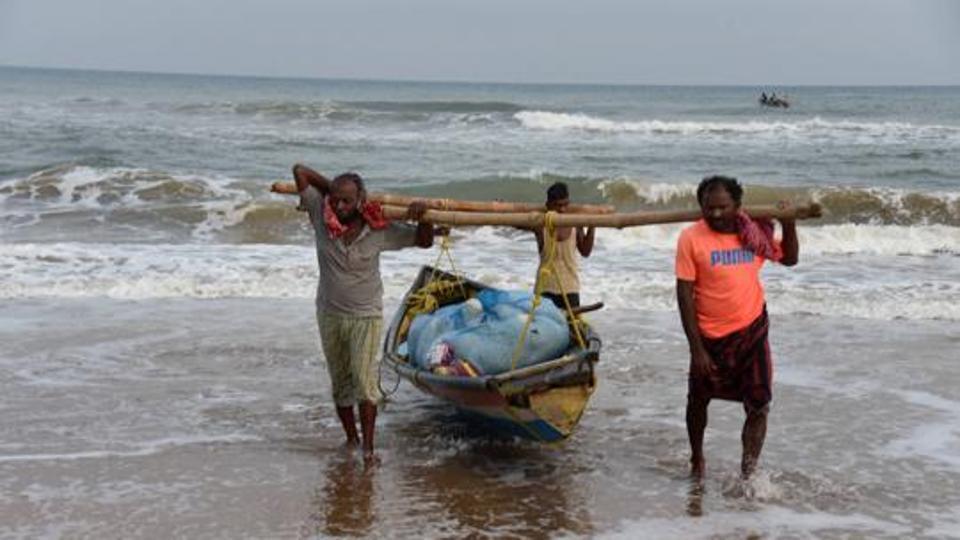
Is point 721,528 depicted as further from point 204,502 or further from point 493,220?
point 204,502

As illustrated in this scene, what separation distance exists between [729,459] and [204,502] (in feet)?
9.14

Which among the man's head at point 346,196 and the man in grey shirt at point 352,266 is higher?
the man's head at point 346,196

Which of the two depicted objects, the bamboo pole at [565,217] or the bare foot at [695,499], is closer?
the bare foot at [695,499]

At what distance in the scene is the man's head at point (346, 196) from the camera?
5836mm

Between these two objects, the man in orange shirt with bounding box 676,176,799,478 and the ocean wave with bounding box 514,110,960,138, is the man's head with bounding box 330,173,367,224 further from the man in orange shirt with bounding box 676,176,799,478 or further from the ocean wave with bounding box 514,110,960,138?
the ocean wave with bounding box 514,110,960,138

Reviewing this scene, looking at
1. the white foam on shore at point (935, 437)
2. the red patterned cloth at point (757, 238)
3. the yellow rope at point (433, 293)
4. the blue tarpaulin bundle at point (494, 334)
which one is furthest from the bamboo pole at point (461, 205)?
the white foam on shore at point (935, 437)

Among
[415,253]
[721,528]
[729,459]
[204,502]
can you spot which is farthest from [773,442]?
[415,253]

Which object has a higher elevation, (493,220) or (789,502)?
(493,220)

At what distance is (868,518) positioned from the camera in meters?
5.39

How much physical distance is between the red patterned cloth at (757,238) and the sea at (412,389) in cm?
117

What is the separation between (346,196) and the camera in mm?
5836

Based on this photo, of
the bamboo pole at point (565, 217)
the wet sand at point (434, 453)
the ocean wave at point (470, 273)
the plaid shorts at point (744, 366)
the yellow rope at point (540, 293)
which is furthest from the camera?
the ocean wave at point (470, 273)

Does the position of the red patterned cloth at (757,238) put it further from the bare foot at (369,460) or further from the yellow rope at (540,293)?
the bare foot at (369,460)

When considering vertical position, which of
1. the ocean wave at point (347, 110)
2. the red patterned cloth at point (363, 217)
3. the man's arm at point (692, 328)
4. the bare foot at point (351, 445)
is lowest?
the bare foot at point (351, 445)
